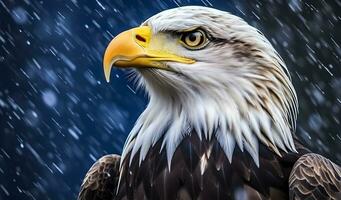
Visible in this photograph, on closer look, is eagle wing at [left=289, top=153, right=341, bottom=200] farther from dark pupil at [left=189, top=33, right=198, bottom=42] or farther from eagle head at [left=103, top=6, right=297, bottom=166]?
dark pupil at [left=189, top=33, right=198, bottom=42]

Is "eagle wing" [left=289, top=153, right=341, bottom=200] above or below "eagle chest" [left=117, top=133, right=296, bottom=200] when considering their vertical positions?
below

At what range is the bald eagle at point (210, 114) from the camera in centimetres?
484

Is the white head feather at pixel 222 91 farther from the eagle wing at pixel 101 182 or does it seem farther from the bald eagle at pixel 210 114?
the eagle wing at pixel 101 182

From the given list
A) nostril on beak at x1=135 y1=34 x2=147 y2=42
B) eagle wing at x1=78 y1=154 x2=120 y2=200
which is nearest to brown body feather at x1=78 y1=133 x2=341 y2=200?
eagle wing at x1=78 y1=154 x2=120 y2=200

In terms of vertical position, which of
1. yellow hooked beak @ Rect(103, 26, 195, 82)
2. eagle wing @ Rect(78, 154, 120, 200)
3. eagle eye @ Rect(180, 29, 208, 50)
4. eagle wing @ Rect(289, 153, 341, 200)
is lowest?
eagle wing @ Rect(289, 153, 341, 200)

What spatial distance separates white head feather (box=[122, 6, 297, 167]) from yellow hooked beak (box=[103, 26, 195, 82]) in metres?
0.03

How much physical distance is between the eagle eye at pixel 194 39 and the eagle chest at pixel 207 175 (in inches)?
14.6

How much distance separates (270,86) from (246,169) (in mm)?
376

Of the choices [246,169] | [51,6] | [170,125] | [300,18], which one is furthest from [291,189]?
[51,6]

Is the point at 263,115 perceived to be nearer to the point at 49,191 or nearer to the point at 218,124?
the point at 218,124

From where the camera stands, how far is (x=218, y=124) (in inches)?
194

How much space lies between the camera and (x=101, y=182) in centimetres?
533

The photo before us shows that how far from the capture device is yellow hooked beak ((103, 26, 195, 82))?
4770mm

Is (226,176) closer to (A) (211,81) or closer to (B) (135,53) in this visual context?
(A) (211,81)
